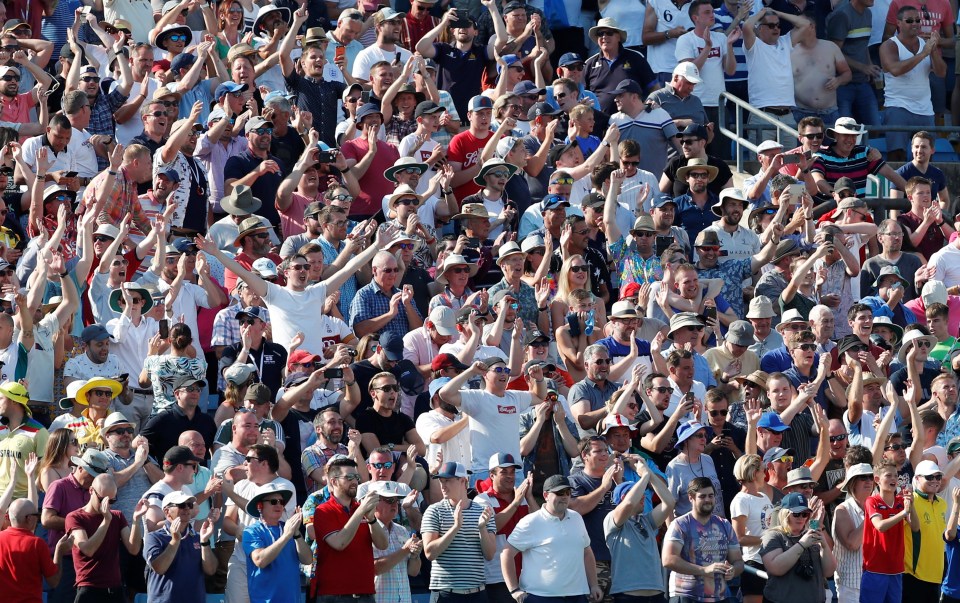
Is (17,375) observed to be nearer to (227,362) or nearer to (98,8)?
(227,362)

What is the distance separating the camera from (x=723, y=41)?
2175cm

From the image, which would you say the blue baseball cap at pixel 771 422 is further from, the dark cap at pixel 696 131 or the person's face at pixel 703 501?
the dark cap at pixel 696 131

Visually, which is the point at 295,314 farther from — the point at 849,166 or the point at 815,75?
the point at 815,75

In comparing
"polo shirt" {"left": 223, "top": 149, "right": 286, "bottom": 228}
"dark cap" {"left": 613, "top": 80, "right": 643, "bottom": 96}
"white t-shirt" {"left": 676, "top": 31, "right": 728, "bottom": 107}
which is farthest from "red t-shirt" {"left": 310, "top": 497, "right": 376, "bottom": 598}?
"white t-shirt" {"left": 676, "top": 31, "right": 728, "bottom": 107}

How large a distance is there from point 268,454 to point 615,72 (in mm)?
8538

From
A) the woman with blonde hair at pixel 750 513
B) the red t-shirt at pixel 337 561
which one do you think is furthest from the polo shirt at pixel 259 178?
the woman with blonde hair at pixel 750 513

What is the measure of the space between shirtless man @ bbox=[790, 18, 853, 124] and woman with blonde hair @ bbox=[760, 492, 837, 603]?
836cm

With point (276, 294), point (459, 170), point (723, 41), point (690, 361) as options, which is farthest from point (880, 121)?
point (276, 294)

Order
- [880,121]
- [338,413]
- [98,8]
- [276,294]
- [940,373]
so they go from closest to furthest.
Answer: [338,413], [276,294], [940,373], [98,8], [880,121]

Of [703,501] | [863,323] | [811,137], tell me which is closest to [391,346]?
[703,501]

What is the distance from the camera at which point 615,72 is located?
20.9 m

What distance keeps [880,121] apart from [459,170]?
19.9ft

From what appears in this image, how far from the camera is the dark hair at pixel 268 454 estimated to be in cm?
1353

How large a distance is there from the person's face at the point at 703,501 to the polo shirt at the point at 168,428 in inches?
137
